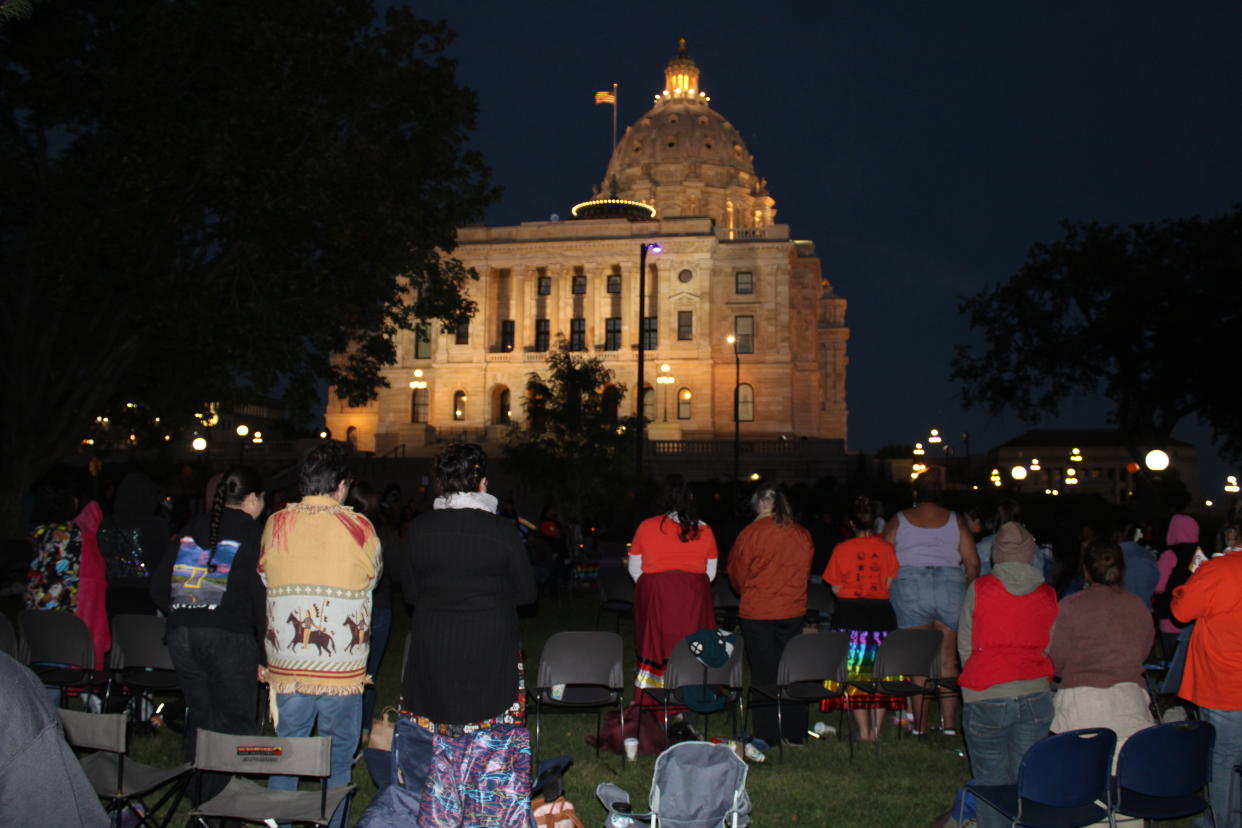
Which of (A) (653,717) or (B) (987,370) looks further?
(B) (987,370)

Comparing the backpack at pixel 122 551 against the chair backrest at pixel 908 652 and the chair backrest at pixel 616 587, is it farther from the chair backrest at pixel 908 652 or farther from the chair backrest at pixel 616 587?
the chair backrest at pixel 616 587

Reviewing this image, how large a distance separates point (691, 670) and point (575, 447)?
21995 mm

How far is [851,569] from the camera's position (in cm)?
926

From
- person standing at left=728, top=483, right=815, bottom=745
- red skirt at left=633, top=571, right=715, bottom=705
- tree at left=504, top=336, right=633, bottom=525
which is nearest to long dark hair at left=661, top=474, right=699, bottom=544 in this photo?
red skirt at left=633, top=571, right=715, bottom=705

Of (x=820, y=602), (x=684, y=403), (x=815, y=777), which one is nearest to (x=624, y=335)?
(x=684, y=403)

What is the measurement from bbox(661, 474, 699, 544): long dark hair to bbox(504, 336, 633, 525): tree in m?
20.5

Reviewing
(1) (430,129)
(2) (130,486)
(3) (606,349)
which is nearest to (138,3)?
(1) (430,129)

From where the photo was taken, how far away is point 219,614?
6023 millimetres

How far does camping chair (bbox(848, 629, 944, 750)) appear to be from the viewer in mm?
8523

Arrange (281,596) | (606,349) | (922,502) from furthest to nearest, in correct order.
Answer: (606,349) → (922,502) → (281,596)

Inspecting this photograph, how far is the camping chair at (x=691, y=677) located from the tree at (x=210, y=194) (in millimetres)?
11852

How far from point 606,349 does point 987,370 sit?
33.7 m

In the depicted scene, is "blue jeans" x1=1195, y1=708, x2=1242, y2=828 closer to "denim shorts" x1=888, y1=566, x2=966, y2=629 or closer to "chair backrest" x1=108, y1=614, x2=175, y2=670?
"denim shorts" x1=888, y1=566, x2=966, y2=629

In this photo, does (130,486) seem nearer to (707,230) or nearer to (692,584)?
(692,584)
